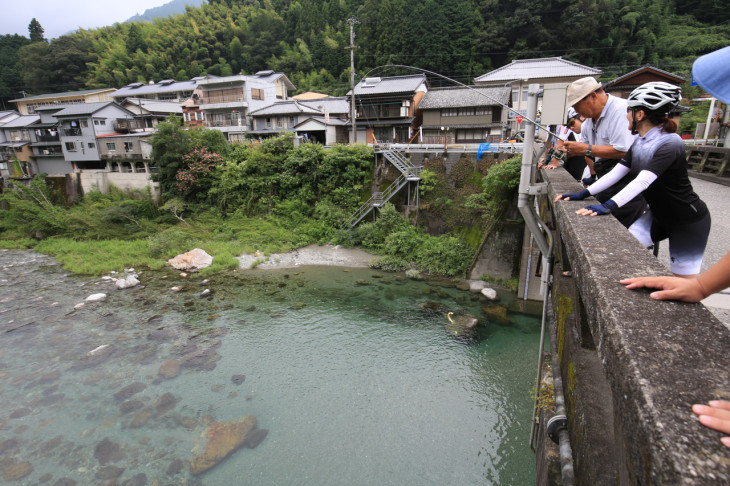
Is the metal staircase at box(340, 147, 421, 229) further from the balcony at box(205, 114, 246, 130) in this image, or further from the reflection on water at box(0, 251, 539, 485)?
the balcony at box(205, 114, 246, 130)

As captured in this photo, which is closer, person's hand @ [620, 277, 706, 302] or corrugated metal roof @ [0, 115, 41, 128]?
person's hand @ [620, 277, 706, 302]

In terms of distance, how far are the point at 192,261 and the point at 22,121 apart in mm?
31462

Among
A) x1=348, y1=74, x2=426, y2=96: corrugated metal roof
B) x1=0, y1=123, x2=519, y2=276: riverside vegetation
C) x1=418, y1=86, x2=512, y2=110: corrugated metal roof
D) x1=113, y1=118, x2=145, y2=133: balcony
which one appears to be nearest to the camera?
x1=0, y1=123, x2=519, y2=276: riverside vegetation

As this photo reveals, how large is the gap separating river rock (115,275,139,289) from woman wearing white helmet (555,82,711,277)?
17.4 m

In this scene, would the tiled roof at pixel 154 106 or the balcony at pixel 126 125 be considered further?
the tiled roof at pixel 154 106

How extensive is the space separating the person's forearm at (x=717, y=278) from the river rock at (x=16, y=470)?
1090 cm

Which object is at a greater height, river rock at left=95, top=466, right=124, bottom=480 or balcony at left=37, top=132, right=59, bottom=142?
balcony at left=37, top=132, right=59, bottom=142

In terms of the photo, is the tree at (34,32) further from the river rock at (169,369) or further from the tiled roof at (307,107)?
the river rock at (169,369)

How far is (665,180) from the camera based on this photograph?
2740 millimetres

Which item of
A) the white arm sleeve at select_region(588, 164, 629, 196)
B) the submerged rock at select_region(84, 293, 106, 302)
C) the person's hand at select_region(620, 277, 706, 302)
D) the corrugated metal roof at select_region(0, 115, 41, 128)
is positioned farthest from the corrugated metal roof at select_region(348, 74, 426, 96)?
the corrugated metal roof at select_region(0, 115, 41, 128)

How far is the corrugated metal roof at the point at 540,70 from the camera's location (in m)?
25.2

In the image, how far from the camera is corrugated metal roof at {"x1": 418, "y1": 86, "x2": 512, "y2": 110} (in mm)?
24047

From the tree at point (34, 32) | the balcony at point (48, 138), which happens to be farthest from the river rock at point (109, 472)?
the tree at point (34, 32)

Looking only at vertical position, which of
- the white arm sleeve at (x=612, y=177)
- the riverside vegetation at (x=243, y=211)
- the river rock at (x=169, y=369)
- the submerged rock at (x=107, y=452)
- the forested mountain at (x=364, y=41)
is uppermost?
the forested mountain at (x=364, y=41)
